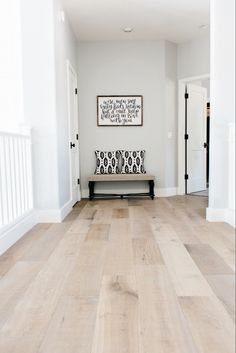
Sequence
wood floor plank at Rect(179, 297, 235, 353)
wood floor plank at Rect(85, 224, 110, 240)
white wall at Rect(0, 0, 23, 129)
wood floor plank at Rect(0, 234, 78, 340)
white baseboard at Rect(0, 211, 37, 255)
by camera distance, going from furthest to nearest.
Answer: white wall at Rect(0, 0, 23, 129), wood floor plank at Rect(85, 224, 110, 240), white baseboard at Rect(0, 211, 37, 255), wood floor plank at Rect(0, 234, 78, 340), wood floor plank at Rect(179, 297, 235, 353)

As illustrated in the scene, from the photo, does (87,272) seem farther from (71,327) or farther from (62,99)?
(62,99)

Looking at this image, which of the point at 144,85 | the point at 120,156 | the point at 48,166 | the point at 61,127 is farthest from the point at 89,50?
→ the point at 48,166

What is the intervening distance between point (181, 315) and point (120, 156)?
2.79 m

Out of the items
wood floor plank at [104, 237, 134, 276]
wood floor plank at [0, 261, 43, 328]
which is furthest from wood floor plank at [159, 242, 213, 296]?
wood floor plank at [0, 261, 43, 328]

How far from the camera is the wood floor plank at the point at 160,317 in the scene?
0.72 meters

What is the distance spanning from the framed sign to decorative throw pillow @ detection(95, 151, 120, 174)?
12.6 inches

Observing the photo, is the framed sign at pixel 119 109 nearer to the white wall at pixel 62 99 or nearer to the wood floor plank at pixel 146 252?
the white wall at pixel 62 99

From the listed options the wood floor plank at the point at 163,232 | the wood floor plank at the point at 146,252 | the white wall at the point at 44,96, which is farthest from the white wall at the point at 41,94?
the wood floor plank at the point at 146,252

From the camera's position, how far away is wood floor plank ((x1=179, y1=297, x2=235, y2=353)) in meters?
0.60

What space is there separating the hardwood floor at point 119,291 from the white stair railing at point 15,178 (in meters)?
0.17

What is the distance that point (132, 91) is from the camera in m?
3.59

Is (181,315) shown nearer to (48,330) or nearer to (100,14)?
(48,330)

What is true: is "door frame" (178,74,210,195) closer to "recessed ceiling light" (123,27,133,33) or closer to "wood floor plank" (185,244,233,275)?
"recessed ceiling light" (123,27,133,33)

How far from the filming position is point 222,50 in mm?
441
